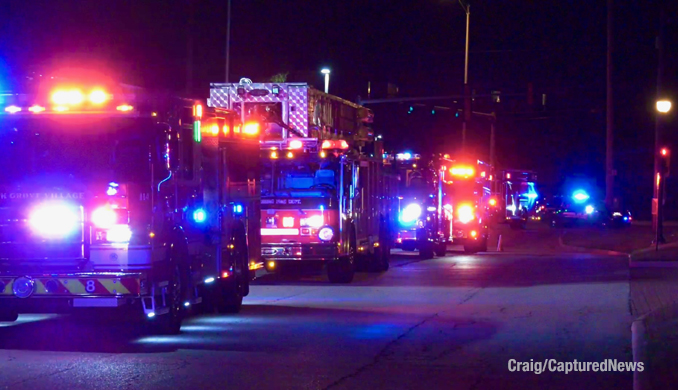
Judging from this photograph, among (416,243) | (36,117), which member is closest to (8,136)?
(36,117)

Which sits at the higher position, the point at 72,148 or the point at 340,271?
the point at 72,148

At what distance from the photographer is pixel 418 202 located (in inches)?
1117

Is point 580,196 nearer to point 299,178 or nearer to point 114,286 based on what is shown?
point 299,178

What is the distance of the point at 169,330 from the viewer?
13.0 m

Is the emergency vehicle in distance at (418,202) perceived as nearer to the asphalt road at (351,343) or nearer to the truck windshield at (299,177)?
the truck windshield at (299,177)

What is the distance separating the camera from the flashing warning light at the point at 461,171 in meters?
31.0

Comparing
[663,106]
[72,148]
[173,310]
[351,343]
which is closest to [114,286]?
[173,310]

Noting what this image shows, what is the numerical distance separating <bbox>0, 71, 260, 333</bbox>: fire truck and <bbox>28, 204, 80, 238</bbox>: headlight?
0.01 meters

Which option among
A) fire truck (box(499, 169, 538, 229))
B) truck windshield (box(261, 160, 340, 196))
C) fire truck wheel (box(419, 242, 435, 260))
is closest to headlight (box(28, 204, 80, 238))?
truck windshield (box(261, 160, 340, 196))

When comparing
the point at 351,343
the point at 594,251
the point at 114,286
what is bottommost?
the point at 351,343

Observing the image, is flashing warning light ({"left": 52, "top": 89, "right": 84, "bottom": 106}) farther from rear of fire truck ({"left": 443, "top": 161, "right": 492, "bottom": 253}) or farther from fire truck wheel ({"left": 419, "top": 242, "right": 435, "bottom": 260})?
rear of fire truck ({"left": 443, "top": 161, "right": 492, "bottom": 253})

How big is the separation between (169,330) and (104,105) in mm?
2900

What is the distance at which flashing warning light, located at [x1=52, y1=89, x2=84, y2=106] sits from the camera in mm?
12164

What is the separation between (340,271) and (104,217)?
32.1ft
